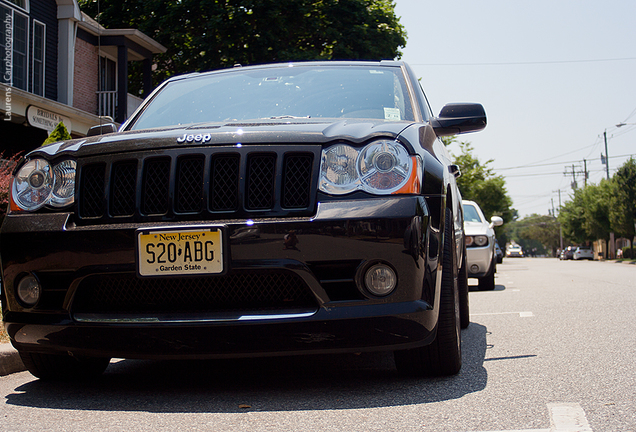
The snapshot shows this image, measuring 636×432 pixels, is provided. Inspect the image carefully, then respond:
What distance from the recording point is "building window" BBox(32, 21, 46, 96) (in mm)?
17438

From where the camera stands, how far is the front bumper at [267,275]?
8.93ft

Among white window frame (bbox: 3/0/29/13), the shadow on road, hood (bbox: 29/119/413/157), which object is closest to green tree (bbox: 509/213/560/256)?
white window frame (bbox: 3/0/29/13)

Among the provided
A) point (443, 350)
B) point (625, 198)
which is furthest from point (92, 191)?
point (625, 198)

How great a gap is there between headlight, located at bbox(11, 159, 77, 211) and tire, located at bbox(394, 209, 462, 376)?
1758 mm

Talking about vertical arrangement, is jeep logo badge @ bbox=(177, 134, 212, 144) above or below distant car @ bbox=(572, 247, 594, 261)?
above

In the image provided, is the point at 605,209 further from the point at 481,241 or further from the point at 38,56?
the point at 481,241

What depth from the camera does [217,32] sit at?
2162 centimetres

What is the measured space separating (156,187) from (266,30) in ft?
64.8

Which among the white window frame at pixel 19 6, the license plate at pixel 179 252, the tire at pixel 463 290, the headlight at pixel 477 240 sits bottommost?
the tire at pixel 463 290

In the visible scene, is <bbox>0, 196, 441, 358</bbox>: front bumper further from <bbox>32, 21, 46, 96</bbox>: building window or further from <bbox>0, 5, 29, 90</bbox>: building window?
<bbox>32, 21, 46, 96</bbox>: building window

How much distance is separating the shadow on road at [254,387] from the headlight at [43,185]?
3.02ft

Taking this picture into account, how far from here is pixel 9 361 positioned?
3.98 metres

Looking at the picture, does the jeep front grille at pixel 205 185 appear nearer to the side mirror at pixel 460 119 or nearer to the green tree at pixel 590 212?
the side mirror at pixel 460 119

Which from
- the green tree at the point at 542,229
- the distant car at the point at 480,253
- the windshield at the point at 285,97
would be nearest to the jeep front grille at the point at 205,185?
the windshield at the point at 285,97
